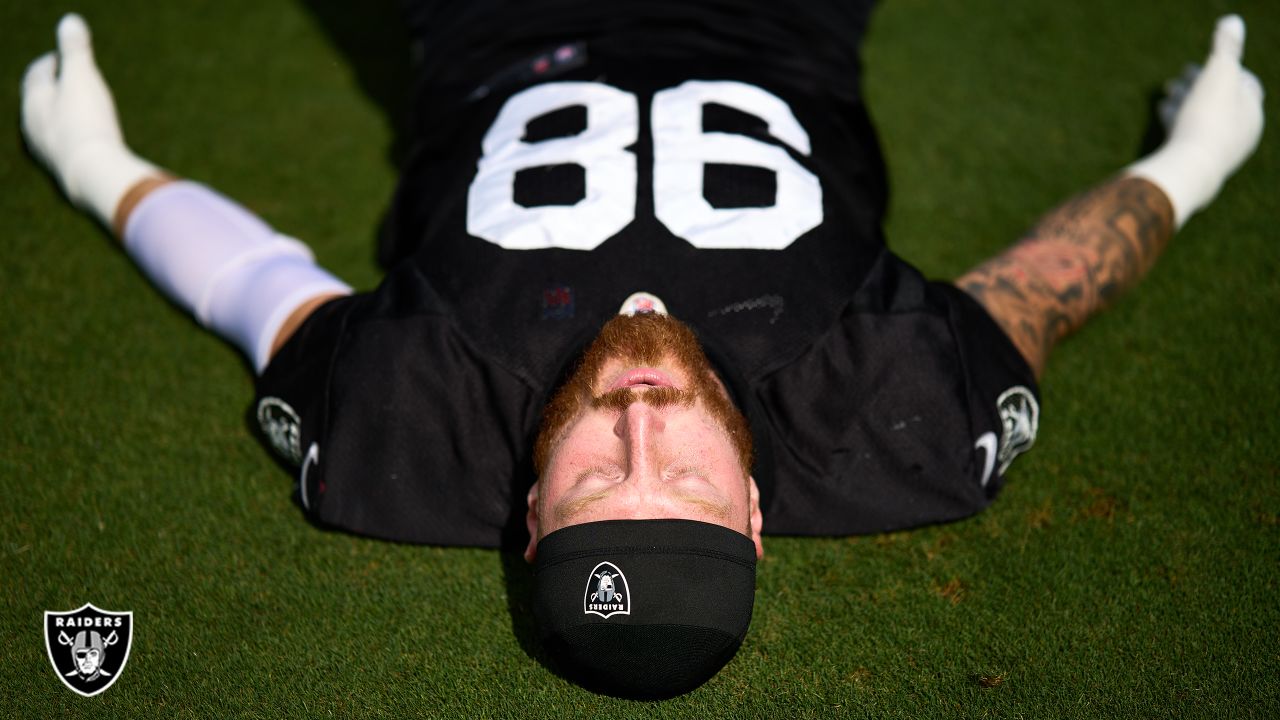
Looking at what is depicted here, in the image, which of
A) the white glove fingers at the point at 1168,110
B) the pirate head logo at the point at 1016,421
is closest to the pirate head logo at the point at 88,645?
the pirate head logo at the point at 1016,421

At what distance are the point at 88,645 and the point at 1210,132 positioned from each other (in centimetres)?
273

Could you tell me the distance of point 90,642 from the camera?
1849 millimetres

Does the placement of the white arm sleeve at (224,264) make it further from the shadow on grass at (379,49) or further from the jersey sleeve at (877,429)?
the jersey sleeve at (877,429)

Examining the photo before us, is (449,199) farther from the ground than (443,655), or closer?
farther from the ground

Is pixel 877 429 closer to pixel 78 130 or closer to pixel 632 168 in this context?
pixel 632 168

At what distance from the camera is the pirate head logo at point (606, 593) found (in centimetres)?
161

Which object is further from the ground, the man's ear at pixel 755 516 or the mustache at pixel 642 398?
the mustache at pixel 642 398

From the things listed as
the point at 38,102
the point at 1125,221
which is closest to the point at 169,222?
the point at 38,102

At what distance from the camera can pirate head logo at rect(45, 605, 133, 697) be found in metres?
1.82

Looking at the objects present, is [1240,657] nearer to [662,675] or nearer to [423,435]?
[662,675]

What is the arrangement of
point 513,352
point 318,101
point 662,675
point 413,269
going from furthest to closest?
point 318,101 < point 413,269 < point 513,352 < point 662,675

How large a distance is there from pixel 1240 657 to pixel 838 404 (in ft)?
2.68

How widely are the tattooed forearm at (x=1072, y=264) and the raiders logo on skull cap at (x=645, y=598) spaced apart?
36.7 inches

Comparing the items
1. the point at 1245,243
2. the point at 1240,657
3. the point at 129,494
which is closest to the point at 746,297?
the point at 1240,657
